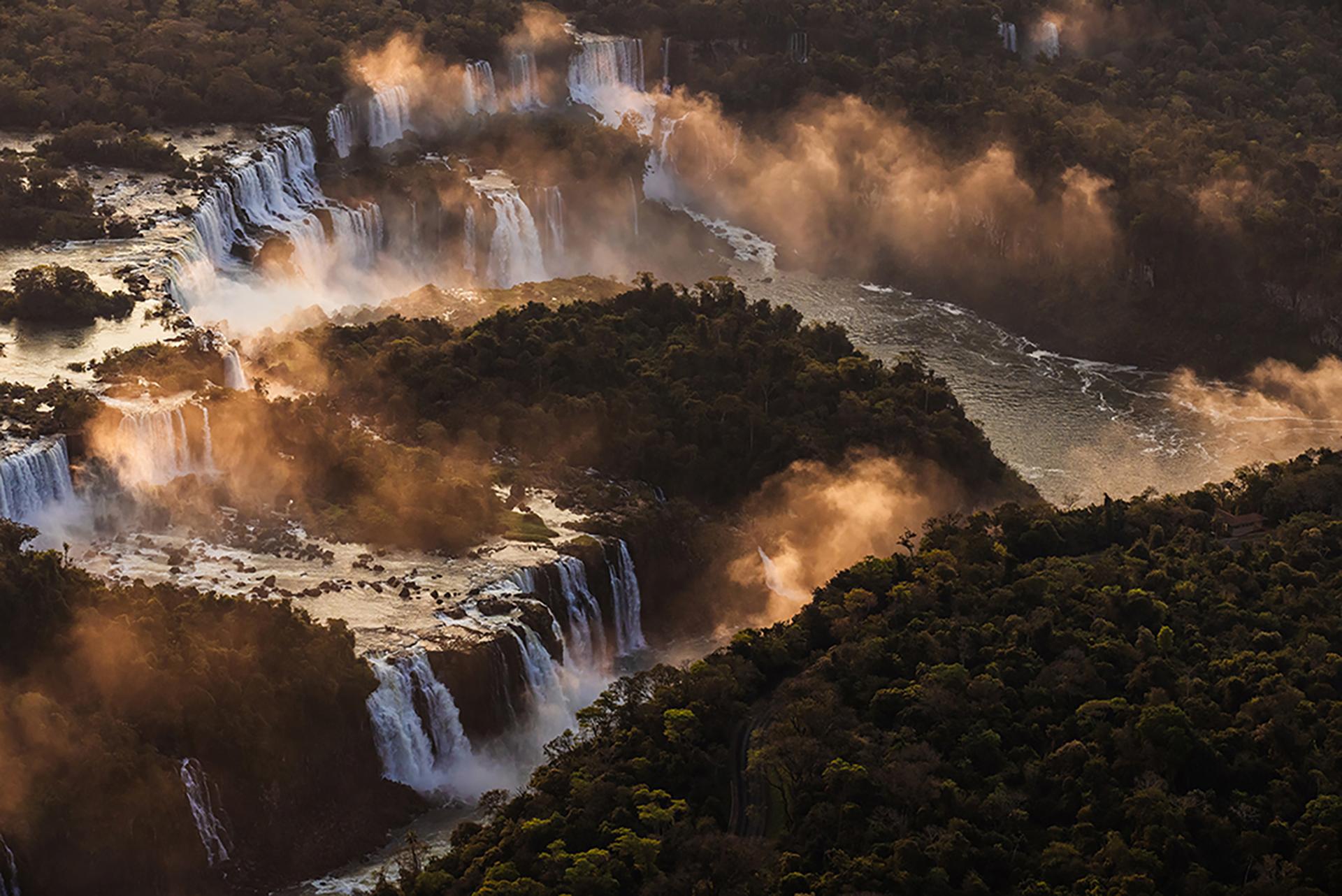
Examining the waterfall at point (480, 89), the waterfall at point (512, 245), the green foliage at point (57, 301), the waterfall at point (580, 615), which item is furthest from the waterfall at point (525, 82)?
the waterfall at point (580, 615)

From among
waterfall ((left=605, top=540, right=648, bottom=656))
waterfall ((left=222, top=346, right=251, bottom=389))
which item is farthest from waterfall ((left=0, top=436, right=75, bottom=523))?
waterfall ((left=605, top=540, right=648, bottom=656))

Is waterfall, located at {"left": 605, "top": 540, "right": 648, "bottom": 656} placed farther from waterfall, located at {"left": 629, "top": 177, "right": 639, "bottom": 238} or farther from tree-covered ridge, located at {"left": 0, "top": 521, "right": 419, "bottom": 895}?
waterfall, located at {"left": 629, "top": 177, "right": 639, "bottom": 238}

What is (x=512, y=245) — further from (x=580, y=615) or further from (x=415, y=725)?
(x=415, y=725)

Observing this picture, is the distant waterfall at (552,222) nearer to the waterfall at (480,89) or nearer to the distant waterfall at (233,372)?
the waterfall at (480,89)

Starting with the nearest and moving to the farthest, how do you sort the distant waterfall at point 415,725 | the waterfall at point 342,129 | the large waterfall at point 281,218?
1. the distant waterfall at point 415,725
2. the large waterfall at point 281,218
3. the waterfall at point 342,129

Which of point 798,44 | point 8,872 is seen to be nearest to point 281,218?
point 798,44

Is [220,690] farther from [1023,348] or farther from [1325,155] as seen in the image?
[1325,155]
